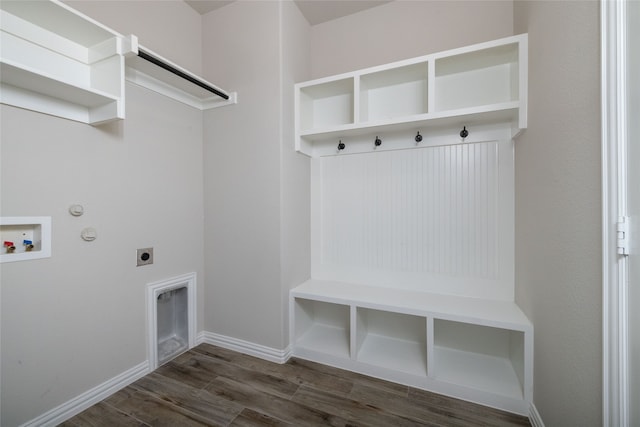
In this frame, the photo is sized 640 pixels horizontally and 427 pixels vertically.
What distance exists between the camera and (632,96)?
29.0 inches

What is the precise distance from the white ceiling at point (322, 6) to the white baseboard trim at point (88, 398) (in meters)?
2.71

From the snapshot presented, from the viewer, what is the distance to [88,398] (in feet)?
4.70

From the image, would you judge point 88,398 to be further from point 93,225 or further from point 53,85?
point 53,85

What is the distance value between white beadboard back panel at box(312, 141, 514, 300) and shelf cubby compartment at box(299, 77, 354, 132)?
1.04 ft

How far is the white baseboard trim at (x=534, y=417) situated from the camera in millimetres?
1264

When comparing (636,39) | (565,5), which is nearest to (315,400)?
(636,39)

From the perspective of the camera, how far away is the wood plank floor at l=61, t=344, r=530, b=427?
1.37 metres

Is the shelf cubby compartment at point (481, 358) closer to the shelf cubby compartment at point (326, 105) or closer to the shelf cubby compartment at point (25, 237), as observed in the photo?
the shelf cubby compartment at point (326, 105)

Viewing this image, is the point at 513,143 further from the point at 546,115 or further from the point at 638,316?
the point at 638,316

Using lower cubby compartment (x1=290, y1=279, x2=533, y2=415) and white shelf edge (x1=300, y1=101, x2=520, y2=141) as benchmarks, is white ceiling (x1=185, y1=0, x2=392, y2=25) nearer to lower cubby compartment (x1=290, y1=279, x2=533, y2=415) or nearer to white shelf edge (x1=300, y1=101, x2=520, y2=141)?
white shelf edge (x1=300, y1=101, x2=520, y2=141)

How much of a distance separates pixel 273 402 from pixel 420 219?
61.6 inches

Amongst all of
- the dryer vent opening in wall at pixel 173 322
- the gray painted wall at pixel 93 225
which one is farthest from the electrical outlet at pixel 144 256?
the dryer vent opening in wall at pixel 173 322

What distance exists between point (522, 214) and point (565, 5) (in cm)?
102

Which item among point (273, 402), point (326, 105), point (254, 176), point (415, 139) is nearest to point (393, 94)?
point (415, 139)
